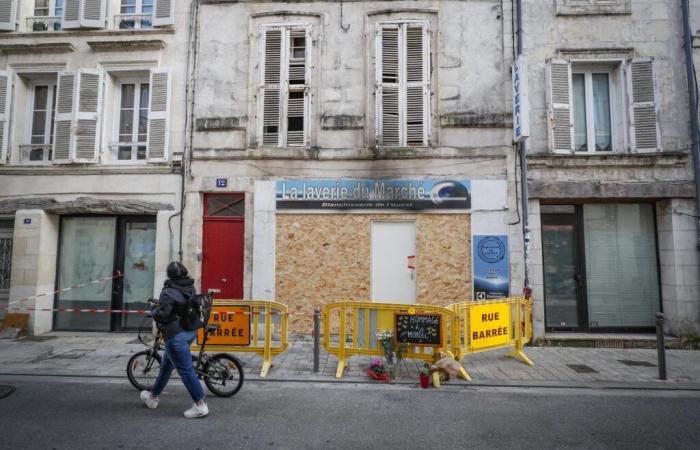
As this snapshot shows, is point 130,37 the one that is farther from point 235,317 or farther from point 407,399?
point 407,399

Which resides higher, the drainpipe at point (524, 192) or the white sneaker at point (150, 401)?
the drainpipe at point (524, 192)

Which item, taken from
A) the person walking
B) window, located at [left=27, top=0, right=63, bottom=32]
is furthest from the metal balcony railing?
the person walking

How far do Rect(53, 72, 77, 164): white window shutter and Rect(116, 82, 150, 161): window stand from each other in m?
0.99

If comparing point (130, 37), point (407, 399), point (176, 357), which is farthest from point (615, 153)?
point (130, 37)

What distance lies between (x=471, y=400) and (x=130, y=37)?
34.3ft

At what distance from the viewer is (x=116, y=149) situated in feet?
32.9

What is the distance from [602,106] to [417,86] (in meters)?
4.27

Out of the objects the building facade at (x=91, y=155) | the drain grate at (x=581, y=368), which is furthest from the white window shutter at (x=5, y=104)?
the drain grate at (x=581, y=368)

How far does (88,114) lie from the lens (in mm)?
9758

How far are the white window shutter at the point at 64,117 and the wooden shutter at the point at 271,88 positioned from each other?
4456 millimetres

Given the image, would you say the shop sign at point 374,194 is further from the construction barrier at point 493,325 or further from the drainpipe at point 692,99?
the drainpipe at point 692,99

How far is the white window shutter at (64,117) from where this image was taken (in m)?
9.72

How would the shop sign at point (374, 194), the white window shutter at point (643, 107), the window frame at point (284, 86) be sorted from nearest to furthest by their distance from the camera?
the white window shutter at point (643, 107) → the shop sign at point (374, 194) → the window frame at point (284, 86)

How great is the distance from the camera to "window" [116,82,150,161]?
997cm
